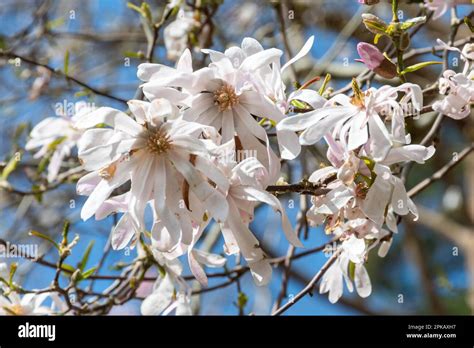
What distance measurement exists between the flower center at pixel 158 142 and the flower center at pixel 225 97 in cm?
8

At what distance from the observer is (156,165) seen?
2.53 feet

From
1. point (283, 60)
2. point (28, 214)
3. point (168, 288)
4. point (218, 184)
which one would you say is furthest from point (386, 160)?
point (28, 214)

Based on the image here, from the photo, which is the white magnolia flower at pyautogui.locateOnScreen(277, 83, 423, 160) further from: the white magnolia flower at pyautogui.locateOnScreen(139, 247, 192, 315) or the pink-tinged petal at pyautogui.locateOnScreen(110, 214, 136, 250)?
the white magnolia flower at pyautogui.locateOnScreen(139, 247, 192, 315)

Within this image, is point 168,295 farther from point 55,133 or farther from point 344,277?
point 55,133

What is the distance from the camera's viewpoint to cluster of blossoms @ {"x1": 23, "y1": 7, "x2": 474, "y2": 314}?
0.76 metres

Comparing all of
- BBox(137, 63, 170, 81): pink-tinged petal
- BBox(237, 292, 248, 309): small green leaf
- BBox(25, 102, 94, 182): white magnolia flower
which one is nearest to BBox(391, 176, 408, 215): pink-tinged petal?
BBox(137, 63, 170, 81): pink-tinged petal

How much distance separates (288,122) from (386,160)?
140mm

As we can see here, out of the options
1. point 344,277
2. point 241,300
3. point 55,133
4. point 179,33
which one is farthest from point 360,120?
point 179,33

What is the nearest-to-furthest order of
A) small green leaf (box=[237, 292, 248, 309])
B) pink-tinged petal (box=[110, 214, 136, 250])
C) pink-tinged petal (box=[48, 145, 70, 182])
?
1. pink-tinged petal (box=[110, 214, 136, 250])
2. small green leaf (box=[237, 292, 248, 309])
3. pink-tinged petal (box=[48, 145, 70, 182])

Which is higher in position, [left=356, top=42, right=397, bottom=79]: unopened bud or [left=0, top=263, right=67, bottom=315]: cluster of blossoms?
[left=356, top=42, right=397, bottom=79]: unopened bud

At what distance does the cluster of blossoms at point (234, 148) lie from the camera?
76cm

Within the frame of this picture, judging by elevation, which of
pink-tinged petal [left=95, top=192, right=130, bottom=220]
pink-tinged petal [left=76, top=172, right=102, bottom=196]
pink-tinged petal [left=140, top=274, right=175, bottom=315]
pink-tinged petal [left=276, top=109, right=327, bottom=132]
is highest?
pink-tinged petal [left=276, top=109, right=327, bottom=132]

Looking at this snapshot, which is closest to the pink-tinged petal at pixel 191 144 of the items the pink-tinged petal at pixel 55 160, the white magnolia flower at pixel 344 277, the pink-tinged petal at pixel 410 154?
the pink-tinged petal at pixel 410 154

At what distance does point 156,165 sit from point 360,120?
240mm
